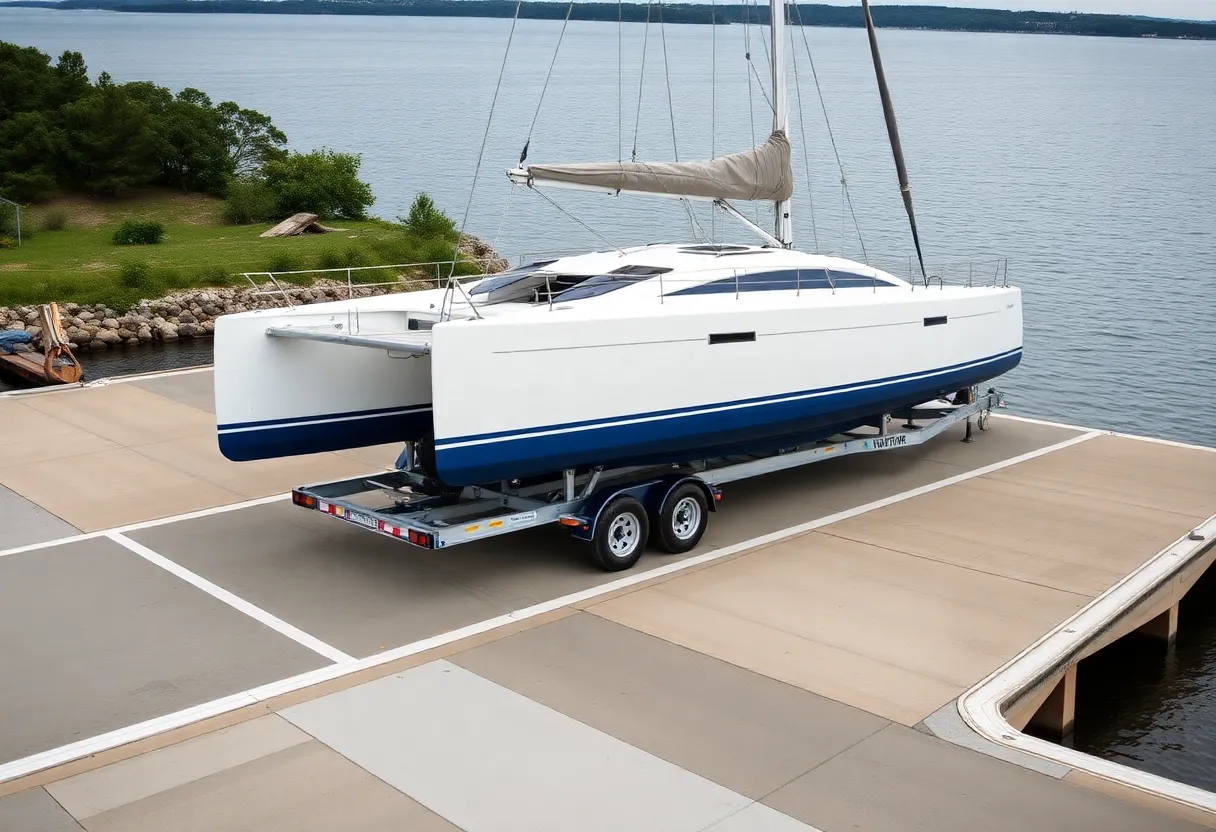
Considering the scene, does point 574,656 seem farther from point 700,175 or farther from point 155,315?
point 155,315

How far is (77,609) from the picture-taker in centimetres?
902

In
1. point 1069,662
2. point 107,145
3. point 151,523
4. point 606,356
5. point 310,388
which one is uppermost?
point 107,145

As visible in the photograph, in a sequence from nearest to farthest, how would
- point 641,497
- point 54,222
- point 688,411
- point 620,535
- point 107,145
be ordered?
point 620,535 < point 641,497 < point 688,411 < point 54,222 < point 107,145

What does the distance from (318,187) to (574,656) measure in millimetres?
29550

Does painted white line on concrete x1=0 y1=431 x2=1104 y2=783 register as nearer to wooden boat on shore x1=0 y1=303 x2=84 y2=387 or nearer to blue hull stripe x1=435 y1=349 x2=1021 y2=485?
blue hull stripe x1=435 y1=349 x2=1021 y2=485

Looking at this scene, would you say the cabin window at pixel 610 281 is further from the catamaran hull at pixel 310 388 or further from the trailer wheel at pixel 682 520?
the trailer wheel at pixel 682 520

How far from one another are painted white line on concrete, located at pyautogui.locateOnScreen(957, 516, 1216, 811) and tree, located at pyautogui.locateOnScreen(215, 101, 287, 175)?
3522 cm

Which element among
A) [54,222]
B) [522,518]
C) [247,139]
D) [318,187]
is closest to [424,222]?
[318,187]

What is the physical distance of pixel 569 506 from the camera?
9.83 m

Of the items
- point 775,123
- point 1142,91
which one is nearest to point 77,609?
A: point 775,123

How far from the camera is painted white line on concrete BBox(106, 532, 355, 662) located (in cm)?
824

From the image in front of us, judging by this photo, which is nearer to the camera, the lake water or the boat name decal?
the boat name decal

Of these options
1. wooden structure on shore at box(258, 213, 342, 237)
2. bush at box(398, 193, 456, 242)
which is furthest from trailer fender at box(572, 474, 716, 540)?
wooden structure on shore at box(258, 213, 342, 237)

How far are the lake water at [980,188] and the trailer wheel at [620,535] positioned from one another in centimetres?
366
